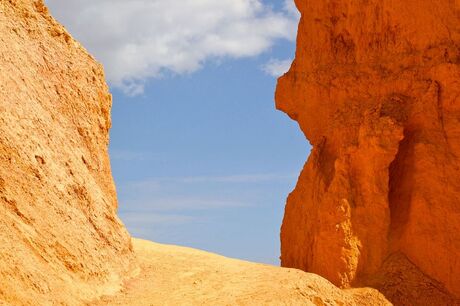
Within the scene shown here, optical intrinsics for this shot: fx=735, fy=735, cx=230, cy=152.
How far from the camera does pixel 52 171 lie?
44.2 ft

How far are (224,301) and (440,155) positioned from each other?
24.5 feet

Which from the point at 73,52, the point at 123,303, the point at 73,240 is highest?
the point at 73,52

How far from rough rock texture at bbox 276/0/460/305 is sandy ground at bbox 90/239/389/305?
137 centimetres

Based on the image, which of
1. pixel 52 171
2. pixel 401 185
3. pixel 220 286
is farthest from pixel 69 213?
pixel 401 185

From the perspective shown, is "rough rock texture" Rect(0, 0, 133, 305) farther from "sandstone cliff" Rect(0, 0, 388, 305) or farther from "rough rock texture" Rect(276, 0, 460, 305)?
"rough rock texture" Rect(276, 0, 460, 305)

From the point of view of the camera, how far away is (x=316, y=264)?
18719 mm

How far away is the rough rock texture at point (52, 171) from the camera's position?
458 inches

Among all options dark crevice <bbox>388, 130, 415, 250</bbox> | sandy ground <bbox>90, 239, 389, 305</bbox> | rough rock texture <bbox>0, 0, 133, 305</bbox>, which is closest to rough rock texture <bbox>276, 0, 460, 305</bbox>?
dark crevice <bbox>388, 130, 415, 250</bbox>

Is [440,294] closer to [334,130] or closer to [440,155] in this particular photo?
[440,155]

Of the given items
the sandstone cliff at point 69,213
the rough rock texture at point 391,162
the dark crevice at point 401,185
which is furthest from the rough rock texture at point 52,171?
the dark crevice at point 401,185

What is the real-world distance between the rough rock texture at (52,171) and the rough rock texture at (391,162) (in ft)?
19.4

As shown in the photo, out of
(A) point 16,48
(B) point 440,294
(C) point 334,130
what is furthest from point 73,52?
(B) point 440,294

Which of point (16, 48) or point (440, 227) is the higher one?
point (16, 48)

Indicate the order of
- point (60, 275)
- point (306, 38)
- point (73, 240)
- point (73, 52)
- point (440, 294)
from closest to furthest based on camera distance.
Result: point (60, 275)
point (73, 240)
point (73, 52)
point (440, 294)
point (306, 38)
